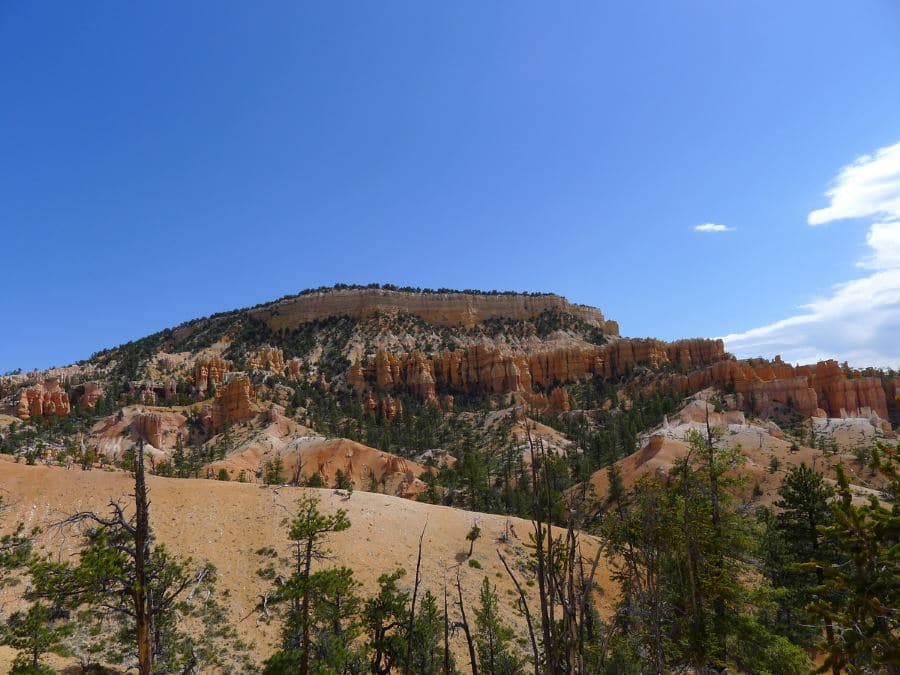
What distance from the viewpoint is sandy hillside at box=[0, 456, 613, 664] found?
32.1 metres

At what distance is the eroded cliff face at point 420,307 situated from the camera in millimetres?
154375

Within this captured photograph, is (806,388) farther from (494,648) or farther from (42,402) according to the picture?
(42,402)

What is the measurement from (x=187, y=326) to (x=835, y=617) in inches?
6920

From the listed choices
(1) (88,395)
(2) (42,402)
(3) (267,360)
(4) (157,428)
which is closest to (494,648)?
(4) (157,428)

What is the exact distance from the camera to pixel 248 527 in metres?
35.8

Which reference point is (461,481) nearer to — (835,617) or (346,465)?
(346,465)

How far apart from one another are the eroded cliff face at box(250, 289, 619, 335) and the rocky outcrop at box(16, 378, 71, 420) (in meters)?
64.6

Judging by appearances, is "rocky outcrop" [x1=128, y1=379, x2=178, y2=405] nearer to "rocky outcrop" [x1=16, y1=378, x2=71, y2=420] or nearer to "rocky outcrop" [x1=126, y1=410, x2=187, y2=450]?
"rocky outcrop" [x1=16, y1=378, x2=71, y2=420]

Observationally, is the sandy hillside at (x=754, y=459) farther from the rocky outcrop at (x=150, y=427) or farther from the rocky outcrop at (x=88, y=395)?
the rocky outcrop at (x=88, y=395)

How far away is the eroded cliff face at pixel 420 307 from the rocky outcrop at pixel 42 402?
2545 inches

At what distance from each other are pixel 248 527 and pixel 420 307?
406 ft

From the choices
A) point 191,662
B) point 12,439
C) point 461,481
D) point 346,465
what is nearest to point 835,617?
point 191,662

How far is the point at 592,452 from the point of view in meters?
76.5

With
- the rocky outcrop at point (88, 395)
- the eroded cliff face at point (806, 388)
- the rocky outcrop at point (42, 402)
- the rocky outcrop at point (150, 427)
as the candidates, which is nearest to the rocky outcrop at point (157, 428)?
the rocky outcrop at point (150, 427)
